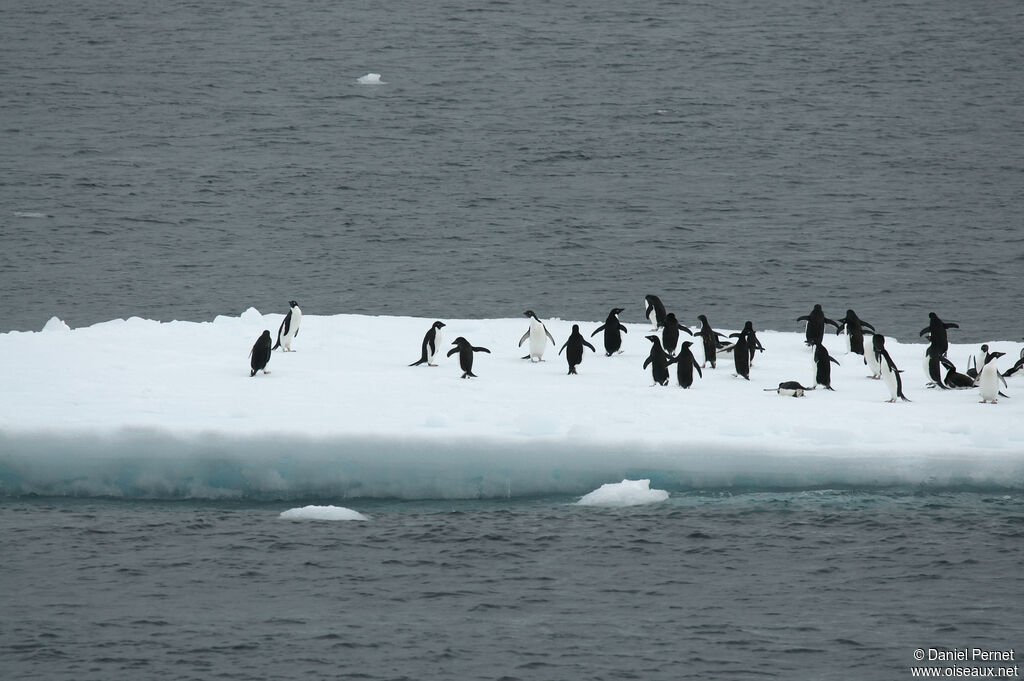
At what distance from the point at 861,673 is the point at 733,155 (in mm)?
37995

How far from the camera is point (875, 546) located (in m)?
11.3

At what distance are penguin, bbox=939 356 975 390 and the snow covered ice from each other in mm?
183

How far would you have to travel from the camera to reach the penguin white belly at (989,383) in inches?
570

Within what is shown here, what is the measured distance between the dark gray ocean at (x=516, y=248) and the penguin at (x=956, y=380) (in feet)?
10.5

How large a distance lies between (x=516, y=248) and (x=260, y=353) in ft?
60.7

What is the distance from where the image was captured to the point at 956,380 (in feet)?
50.9

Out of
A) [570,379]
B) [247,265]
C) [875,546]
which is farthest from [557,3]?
[875,546]

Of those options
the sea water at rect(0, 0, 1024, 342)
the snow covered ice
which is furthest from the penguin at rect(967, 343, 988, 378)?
the sea water at rect(0, 0, 1024, 342)

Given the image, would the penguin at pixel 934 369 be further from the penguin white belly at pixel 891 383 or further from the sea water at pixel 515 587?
the sea water at pixel 515 587

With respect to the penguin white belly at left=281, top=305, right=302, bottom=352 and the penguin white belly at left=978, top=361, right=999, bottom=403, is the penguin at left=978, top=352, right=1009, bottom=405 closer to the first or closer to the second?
the penguin white belly at left=978, top=361, right=999, bottom=403

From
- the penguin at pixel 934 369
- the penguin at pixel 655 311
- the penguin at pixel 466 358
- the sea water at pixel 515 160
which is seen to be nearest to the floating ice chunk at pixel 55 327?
the penguin at pixel 466 358

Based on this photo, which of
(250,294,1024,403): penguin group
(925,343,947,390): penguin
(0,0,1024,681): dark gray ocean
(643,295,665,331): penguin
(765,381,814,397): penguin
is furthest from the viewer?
(643,295,665,331): penguin

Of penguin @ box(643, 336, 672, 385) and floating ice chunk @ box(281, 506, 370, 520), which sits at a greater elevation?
penguin @ box(643, 336, 672, 385)

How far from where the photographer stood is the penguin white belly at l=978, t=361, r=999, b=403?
14.5 m
